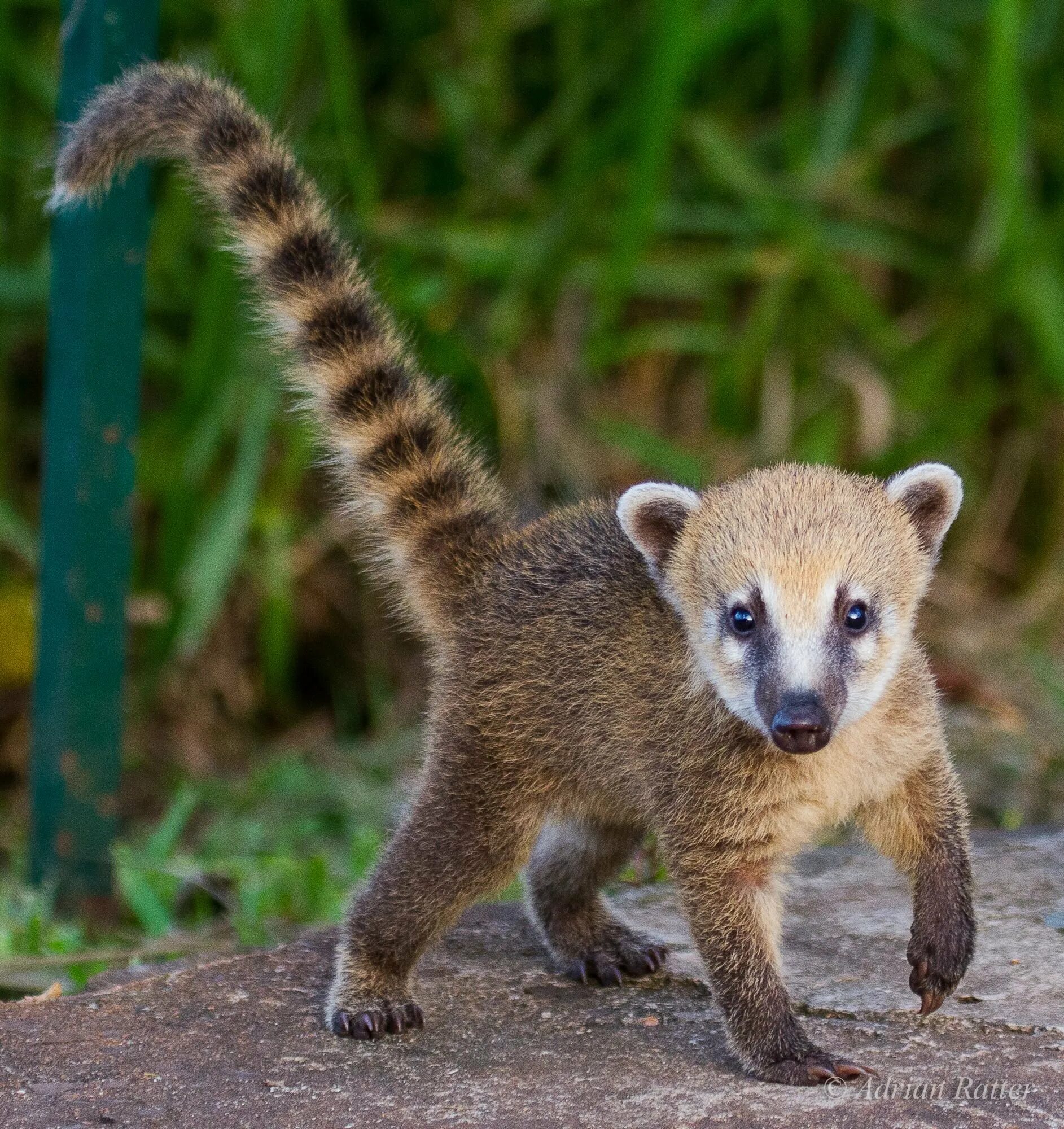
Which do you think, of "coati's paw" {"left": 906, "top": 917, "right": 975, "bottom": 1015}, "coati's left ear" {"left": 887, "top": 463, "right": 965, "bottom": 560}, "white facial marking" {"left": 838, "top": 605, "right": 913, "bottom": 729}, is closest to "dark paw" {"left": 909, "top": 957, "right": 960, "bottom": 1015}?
"coati's paw" {"left": 906, "top": 917, "right": 975, "bottom": 1015}

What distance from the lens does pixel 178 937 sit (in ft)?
15.3

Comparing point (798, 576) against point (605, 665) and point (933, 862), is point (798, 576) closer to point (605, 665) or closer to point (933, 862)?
point (605, 665)

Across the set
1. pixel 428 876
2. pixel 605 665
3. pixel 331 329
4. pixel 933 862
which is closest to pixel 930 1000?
pixel 933 862

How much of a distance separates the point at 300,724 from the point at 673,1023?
10.7ft

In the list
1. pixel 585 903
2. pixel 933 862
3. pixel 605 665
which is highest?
pixel 605 665

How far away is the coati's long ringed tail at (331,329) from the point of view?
12.6ft

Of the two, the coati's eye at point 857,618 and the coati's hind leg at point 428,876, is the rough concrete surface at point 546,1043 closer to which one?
the coati's hind leg at point 428,876

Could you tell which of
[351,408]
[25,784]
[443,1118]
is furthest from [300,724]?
[443,1118]

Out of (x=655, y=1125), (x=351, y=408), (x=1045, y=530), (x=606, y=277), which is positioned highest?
(x=606, y=277)

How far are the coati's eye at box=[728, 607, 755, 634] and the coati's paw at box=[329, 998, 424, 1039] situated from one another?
1029mm

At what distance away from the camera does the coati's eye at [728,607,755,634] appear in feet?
10.9

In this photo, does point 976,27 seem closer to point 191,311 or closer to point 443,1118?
point 191,311

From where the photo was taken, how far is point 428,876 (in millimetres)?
3637

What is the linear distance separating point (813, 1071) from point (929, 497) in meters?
1.12
